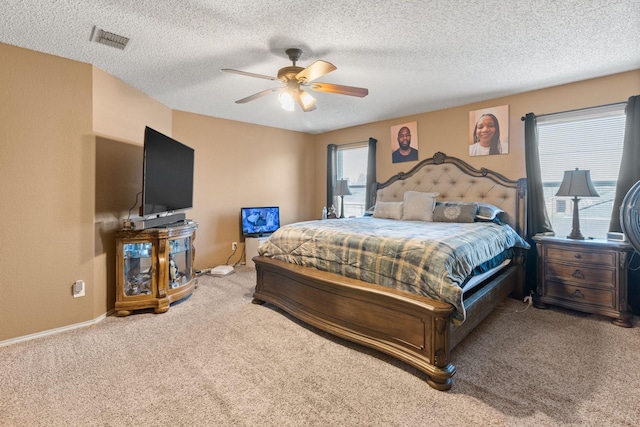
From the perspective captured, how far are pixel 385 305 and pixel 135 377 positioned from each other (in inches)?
66.0

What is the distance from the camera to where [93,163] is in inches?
106

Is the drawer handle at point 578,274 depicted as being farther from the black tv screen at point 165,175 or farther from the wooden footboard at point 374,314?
the black tv screen at point 165,175

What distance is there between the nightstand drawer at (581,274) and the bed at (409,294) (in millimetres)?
311

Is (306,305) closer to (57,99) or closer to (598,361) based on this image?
Result: (598,361)

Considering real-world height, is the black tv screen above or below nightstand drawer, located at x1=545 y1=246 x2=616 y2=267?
above

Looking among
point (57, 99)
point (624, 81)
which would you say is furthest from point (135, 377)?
point (624, 81)

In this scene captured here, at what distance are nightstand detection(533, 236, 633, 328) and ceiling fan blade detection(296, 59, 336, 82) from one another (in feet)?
8.79

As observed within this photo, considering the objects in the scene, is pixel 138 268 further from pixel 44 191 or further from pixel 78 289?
pixel 44 191

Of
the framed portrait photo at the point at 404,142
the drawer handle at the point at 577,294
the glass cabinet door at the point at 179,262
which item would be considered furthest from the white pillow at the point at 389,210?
the glass cabinet door at the point at 179,262

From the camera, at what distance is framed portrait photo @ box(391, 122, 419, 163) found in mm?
4375

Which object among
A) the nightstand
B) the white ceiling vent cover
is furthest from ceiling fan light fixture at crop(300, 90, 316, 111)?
the nightstand

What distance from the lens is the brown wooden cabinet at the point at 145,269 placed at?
9.20ft

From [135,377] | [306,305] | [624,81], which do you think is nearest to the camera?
[135,377]

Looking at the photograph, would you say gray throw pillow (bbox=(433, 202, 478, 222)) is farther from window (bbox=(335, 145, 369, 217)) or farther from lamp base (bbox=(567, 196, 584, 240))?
window (bbox=(335, 145, 369, 217))
